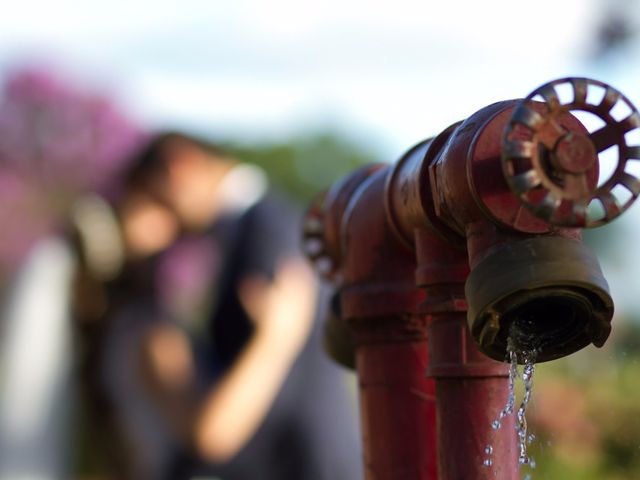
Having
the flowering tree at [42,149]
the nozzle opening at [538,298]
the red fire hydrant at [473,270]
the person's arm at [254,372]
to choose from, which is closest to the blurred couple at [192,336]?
the person's arm at [254,372]

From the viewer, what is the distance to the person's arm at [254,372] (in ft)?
10.6

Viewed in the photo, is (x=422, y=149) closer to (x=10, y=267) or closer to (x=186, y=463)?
(x=186, y=463)

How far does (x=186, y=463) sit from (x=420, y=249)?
225 centimetres

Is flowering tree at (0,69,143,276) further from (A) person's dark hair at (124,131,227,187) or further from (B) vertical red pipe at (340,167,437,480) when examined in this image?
(B) vertical red pipe at (340,167,437,480)

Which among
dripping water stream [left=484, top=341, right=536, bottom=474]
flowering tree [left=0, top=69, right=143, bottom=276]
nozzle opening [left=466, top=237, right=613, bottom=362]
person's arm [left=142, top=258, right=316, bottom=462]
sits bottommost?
dripping water stream [left=484, top=341, right=536, bottom=474]

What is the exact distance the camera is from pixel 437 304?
1155 millimetres

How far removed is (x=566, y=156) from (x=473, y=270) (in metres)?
0.13

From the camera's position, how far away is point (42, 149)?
9672 mm

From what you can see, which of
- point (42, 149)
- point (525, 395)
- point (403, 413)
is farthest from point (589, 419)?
point (42, 149)

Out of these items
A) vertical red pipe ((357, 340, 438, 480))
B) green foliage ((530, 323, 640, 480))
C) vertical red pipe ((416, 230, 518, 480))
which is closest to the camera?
vertical red pipe ((416, 230, 518, 480))

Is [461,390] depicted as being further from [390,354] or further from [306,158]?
[306,158]

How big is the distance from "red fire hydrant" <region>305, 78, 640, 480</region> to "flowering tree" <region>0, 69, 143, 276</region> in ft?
26.9

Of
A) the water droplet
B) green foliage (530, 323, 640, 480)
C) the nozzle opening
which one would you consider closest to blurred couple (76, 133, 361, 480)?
green foliage (530, 323, 640, 480)

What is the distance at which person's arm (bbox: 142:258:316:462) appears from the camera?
127 inches
